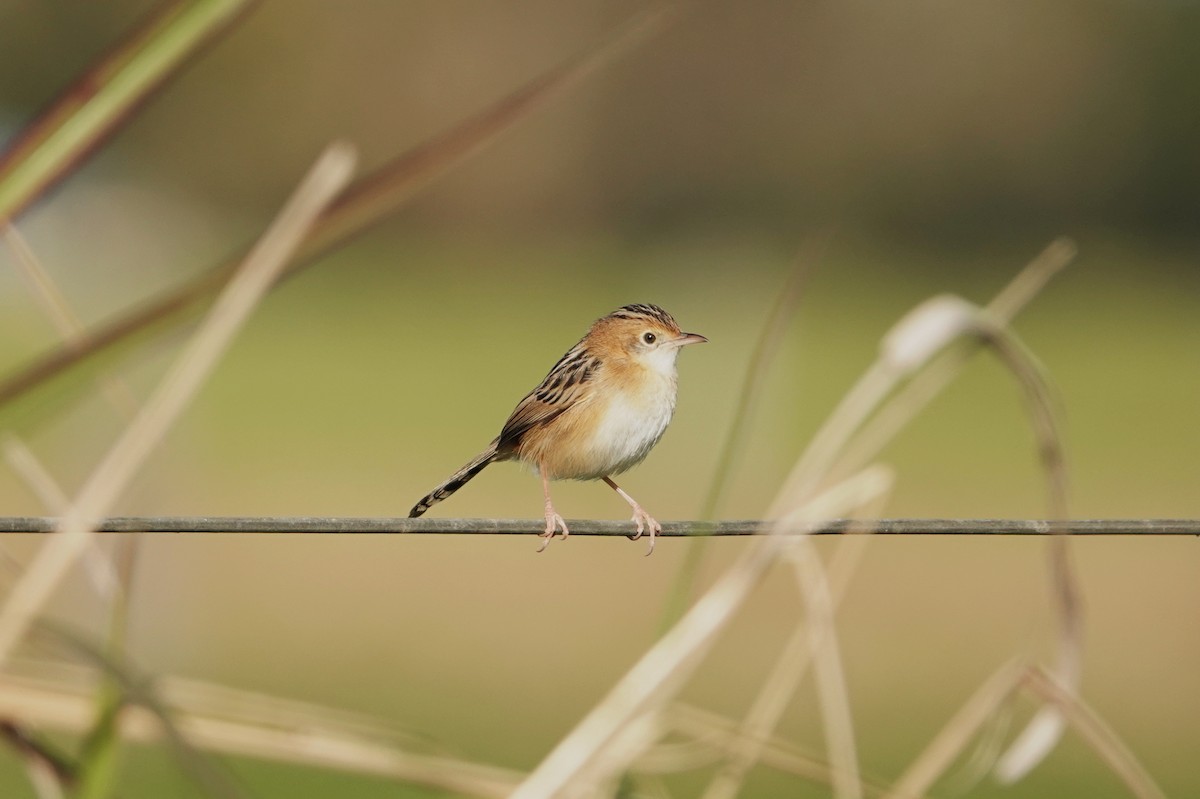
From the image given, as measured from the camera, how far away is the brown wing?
189 inches

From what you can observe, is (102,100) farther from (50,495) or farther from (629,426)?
(629,426)

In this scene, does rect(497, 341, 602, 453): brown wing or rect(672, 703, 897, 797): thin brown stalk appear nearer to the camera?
rect(672, 703, 897, 797): thin brown stalk

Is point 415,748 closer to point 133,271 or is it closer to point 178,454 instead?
point 178,454

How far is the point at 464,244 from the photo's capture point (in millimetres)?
60750

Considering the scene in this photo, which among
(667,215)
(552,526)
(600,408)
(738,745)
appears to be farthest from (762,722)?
(667,215)

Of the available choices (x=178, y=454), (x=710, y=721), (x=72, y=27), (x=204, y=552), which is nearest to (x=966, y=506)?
(x=204, y=552)

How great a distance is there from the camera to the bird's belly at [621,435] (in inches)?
182

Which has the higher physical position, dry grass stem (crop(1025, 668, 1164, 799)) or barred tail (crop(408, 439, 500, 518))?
barred tail (crop(408, 439, 500, 518))

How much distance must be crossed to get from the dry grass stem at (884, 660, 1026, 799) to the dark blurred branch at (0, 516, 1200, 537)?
264 mm

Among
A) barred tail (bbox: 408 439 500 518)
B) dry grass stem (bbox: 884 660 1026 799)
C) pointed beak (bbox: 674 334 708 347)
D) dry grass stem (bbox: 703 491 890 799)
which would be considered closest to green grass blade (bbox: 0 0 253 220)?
dry grass stem (bbox: 703 491 890 799)

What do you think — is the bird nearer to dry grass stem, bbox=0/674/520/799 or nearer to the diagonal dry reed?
dry grass stem, bbox=0/674/520/799

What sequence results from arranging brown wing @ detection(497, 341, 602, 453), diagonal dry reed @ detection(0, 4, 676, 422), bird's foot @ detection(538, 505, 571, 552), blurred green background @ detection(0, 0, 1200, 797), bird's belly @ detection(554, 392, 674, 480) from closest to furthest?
diagonal dry reed @ detection(0, 4, 676, 422) → bird's foot @ detection(538, 505, 571, 552) → bird's belly @ detection(554, 392, 674, 480) → brown wing @ detection(497, 341, 602, 453) → blurred green background @ detection(0, 0, 1200, 797)

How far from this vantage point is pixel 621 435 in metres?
4.62

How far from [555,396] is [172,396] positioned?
108 inches
